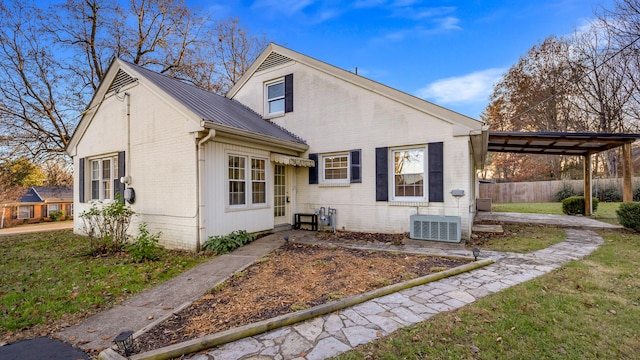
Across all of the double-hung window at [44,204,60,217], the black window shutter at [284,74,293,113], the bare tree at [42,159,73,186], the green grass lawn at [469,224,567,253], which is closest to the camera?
the green grass lawn at [469,224,567,253]

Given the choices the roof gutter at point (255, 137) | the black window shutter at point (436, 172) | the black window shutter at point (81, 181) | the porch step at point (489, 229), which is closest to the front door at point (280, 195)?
the roof gutter at point (255, 137)

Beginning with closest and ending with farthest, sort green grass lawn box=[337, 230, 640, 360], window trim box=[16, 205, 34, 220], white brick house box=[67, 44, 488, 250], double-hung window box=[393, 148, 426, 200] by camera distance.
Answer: green grass lawn box=[337, 230, 640, 360]
white brick house box=[67, 44, 488, 250]
double-hung window box=[393, 148, 426, 200]
window trim box=[16, 205, 34, 220]

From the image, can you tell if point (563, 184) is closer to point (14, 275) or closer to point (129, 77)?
point (129, 77)

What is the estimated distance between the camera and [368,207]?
9.01 m

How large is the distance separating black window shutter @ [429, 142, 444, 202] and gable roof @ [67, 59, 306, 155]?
4184 mm

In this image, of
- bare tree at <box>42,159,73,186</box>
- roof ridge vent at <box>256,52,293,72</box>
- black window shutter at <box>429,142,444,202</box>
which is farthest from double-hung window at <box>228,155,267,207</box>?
bare tree at <box>42,159,73,186</box>

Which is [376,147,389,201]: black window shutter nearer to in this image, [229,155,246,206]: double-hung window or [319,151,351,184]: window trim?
[319,151,351,184]: window trim

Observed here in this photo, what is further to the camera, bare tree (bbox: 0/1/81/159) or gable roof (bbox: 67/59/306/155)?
bare tree (bbox: 0/1/81/159)

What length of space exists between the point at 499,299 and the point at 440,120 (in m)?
5.32

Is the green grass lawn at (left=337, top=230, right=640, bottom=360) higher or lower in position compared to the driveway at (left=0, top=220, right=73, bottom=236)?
higher

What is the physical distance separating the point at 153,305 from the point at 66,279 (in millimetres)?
2563

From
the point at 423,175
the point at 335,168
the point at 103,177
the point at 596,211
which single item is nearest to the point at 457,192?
the point at 423,175

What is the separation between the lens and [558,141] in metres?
10.1

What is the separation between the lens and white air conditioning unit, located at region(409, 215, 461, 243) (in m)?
7.32
